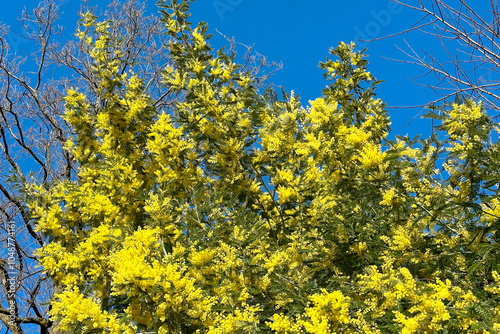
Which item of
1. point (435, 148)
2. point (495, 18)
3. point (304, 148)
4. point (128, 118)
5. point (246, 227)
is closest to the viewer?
point (495, 18)

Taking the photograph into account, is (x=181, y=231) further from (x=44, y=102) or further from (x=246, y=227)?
(x=44, y=102)

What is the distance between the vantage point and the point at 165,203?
14.2 ft

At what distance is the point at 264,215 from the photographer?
16.6 feet

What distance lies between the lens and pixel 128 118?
5.72 meters

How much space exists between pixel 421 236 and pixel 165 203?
90.7 inches

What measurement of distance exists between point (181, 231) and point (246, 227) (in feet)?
2.02

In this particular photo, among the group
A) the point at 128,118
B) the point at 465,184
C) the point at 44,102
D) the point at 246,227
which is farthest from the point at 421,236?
the point at 44,102

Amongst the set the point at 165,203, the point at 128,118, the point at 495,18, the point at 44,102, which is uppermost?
the point at 44,102

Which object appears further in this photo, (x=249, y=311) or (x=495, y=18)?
(x=249, y=311)

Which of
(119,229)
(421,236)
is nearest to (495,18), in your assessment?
(421,236)

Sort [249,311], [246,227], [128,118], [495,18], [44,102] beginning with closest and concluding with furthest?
[495,18] < [249,311] < [246,227] < [128,118] < [44,102]

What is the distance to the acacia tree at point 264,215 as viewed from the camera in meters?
3.31

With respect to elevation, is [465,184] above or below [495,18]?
below

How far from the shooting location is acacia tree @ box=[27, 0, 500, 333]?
3.31 m
